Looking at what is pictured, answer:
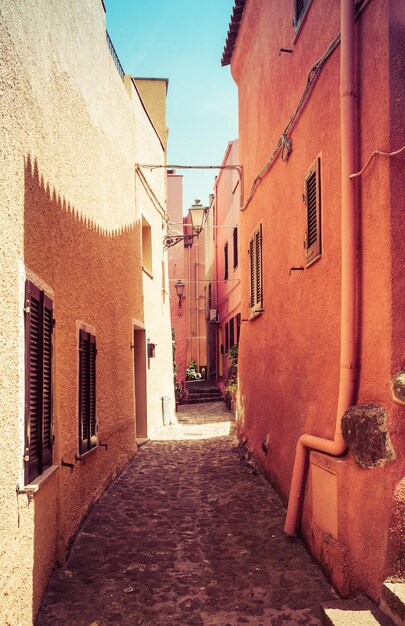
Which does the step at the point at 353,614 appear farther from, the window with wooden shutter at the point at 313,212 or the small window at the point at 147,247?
the small window at the point at 147,247

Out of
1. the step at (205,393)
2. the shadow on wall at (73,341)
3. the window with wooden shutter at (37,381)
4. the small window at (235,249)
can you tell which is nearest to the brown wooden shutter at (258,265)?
the shadow on wall at (73,341)

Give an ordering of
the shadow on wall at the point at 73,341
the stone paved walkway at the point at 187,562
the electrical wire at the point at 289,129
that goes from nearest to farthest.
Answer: the stone paved walkway at the point at 187,562 → the shadow on wall at the point at 73,341 → the electrical wire at the point at 289,129

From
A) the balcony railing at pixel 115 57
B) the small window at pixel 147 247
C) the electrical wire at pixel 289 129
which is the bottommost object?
the small window at pixel 147 247

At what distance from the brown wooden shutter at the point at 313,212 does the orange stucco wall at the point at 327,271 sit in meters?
0.14

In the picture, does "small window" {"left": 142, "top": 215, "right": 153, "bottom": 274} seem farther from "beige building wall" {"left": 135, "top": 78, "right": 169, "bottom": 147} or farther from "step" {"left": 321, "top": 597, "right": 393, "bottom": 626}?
"step" {"left": 321, "top": 597, "right": 393, "bottom": 626}

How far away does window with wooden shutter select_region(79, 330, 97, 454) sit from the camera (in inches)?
244

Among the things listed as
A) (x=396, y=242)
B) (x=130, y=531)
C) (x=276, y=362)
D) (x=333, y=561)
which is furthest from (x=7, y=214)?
(x=276, y=362)

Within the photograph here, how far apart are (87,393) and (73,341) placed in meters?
0.90

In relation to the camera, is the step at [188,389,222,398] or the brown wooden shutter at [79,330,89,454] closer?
the brown wooden shutter at [79,330,89,454]

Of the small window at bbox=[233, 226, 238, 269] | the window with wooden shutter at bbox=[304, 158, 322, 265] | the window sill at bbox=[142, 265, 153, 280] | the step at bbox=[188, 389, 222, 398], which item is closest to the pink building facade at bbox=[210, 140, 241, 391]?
the small window at bbox=[233, 226, 238, 269]

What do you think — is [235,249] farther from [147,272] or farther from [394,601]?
[394,601]

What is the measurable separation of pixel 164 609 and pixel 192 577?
24.0 inches

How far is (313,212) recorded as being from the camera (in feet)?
19.4

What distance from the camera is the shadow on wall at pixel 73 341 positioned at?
4.53m
